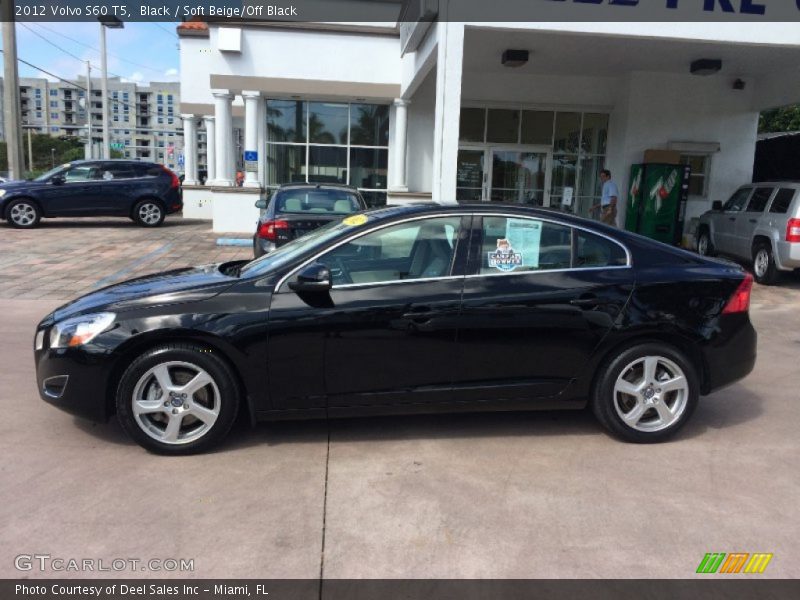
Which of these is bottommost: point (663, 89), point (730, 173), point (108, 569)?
point (108, 569)

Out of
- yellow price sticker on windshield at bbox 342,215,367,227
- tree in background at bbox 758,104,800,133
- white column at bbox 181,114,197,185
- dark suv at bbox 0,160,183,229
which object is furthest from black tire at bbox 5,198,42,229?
tree in background at bbox 758,104,800,133

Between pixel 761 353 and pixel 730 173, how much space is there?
9565mm

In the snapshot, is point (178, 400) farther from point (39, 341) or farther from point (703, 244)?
point (703, 244)

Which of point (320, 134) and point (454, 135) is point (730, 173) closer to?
point (454, 135)

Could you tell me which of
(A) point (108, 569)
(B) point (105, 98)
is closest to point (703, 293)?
(A) point (108, 569)

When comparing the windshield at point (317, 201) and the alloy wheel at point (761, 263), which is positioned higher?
the windshield at point (317, 201)

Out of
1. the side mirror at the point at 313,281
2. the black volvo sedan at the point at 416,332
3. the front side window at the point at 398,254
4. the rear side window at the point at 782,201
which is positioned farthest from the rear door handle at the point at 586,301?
the rear side window at the point at 782,201

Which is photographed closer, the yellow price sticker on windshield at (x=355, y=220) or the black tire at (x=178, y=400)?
the black tire at (x=178, y=400)

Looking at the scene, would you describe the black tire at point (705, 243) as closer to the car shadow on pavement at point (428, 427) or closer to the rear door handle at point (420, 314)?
the car shadow on pavement at point (428, 427)

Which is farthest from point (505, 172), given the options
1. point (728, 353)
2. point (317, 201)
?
point (728, 353)

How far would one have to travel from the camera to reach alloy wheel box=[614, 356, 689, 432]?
14.2 ft

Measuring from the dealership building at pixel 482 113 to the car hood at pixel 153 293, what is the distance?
8.79 m

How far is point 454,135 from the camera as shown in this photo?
9.52 meters

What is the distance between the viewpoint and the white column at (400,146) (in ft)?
52.9
